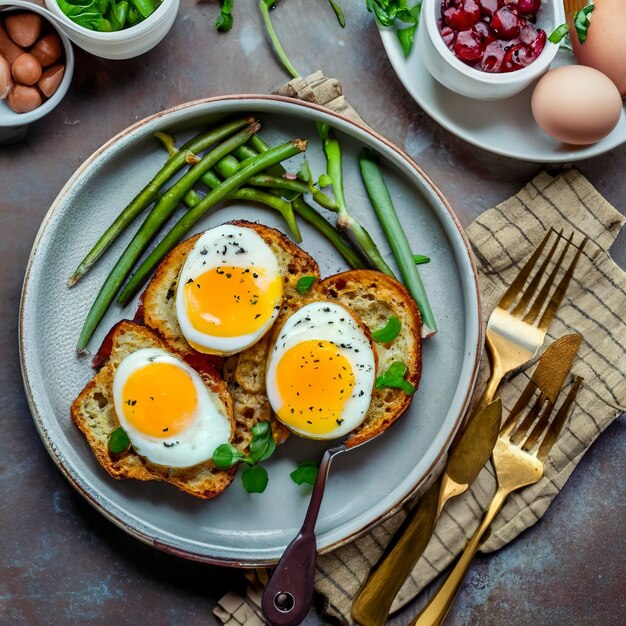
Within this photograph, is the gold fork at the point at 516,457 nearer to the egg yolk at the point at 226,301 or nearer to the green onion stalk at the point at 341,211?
the green onion stalk at the point at 341,211

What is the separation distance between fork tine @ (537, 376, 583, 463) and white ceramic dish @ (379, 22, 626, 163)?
26.9 inches

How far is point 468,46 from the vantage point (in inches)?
78.7

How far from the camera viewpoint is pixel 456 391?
2.04 metres

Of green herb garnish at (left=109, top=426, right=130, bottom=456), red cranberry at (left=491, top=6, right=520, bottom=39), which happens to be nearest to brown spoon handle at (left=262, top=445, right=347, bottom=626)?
green herb garnish at (left=109, top=426, right=130, bottom=456)

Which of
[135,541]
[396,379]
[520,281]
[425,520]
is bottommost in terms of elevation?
[135,541]

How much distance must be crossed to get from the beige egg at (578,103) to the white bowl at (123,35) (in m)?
1.09

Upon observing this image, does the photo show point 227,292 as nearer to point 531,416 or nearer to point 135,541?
point 135,541

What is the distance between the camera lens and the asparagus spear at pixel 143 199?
80.4 inches

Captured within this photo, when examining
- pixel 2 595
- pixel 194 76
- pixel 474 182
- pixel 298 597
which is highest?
pixel 194 76

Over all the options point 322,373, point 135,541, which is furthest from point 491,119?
point 135,541

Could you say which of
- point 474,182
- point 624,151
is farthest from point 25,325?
point 624,151

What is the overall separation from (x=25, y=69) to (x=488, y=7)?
131 cm

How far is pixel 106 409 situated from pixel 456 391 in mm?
983

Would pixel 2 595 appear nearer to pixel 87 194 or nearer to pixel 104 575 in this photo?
pixel 104 575
